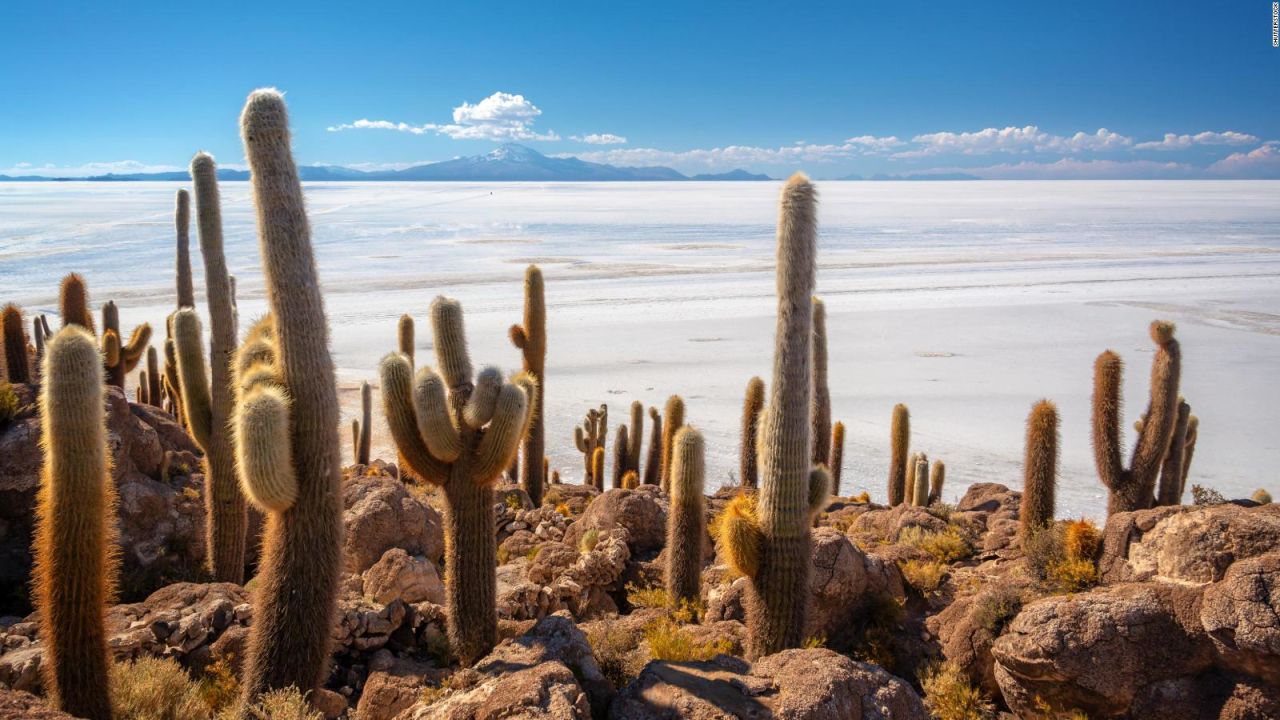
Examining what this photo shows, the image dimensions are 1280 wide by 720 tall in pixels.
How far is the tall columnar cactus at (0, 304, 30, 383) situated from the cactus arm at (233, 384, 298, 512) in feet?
23.4

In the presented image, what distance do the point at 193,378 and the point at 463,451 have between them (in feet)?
12.1

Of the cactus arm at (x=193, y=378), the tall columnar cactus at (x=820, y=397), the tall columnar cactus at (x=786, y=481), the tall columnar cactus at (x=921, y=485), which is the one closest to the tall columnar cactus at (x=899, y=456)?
the tall columnar cactus at (x=921, y=485)

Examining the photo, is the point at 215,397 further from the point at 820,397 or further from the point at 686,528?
the point at 820,397

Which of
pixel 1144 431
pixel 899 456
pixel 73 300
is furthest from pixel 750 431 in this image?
pixel 73 300

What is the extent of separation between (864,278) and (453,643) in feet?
136

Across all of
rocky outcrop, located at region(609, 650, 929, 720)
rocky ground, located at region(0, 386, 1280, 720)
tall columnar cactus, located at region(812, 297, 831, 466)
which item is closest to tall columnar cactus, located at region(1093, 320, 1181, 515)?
rocky ground, located at region(0, 386, 1280, 720)

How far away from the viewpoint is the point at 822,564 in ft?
22.9

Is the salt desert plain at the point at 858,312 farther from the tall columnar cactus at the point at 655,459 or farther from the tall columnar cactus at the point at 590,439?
the tall columnar cactus at the point at 655,459

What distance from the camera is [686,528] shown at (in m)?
7.88

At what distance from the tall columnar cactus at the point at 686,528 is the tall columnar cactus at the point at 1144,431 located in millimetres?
4717

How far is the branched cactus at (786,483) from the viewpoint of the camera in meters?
6.11

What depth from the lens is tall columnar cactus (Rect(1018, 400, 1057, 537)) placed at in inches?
354

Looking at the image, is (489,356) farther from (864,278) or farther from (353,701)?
(864,278)

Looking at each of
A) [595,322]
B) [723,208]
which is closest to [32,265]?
[595,322]
